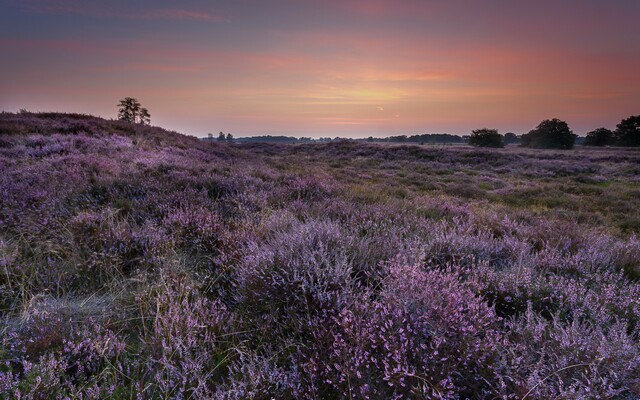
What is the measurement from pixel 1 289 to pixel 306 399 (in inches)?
112

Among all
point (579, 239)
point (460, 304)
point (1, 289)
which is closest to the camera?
point (460, 304)

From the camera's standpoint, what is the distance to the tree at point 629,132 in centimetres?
6047

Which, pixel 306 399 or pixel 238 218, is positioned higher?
pixel 238 218

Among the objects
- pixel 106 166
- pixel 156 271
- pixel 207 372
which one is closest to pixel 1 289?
pixel 156 271

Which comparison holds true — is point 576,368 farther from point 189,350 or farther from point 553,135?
point 553,135

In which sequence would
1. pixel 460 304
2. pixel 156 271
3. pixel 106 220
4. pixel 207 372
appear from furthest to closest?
pixel 106 220
pixel 156 271
pixel 460 304
pixel 207 372

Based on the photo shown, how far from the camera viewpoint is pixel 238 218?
517cm

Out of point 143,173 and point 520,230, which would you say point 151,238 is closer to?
point 143,173

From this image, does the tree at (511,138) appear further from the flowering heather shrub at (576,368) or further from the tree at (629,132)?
the flowering heather shrub at (576,368)

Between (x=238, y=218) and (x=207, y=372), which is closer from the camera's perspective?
(x=207, y=372)

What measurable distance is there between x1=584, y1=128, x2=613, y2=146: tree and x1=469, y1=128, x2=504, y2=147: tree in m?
24.2

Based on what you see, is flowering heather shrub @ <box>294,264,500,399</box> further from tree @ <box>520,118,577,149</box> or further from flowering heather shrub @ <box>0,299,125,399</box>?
tree @ <box>520,118,577,149</box>

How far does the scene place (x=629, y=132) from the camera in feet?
200

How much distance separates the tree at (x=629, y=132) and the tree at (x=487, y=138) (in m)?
22.0
